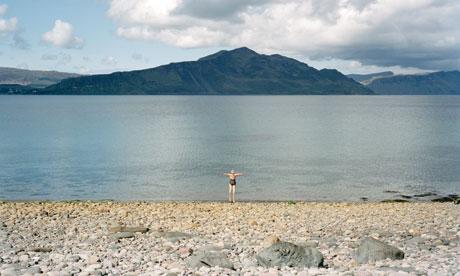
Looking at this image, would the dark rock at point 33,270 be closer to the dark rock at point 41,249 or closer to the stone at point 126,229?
the dark rock at point 41,249

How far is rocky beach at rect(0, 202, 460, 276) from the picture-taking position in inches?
534

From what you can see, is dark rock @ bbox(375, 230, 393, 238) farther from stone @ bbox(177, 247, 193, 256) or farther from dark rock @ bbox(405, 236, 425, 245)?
stone @ bbox(177, 247, 193, 256)

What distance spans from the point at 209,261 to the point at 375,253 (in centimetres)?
586

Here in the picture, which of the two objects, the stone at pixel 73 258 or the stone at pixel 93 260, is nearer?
the stone at pixel 93 260

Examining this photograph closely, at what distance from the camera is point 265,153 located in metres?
64.0

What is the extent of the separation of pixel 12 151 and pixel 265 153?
40.6 metres

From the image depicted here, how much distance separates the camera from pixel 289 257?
1377 cm

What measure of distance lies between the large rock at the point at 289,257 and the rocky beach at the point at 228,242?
0.11ft

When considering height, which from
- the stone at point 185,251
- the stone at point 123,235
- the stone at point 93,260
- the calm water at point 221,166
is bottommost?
the calm water at point 221,166

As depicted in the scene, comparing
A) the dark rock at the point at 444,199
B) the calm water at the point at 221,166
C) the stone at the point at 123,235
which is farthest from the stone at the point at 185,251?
the dark rock at the point at 444,199

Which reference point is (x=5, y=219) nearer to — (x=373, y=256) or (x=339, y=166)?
(x=373, y=256)

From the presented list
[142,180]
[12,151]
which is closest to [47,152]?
[12,151]

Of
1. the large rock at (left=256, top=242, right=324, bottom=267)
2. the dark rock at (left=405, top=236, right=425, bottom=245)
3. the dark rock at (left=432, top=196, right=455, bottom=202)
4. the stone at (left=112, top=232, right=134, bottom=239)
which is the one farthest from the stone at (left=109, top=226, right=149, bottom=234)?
the dark rock at (left=432, top=196, right=455, bottom=202)

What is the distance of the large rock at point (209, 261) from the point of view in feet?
45.3
